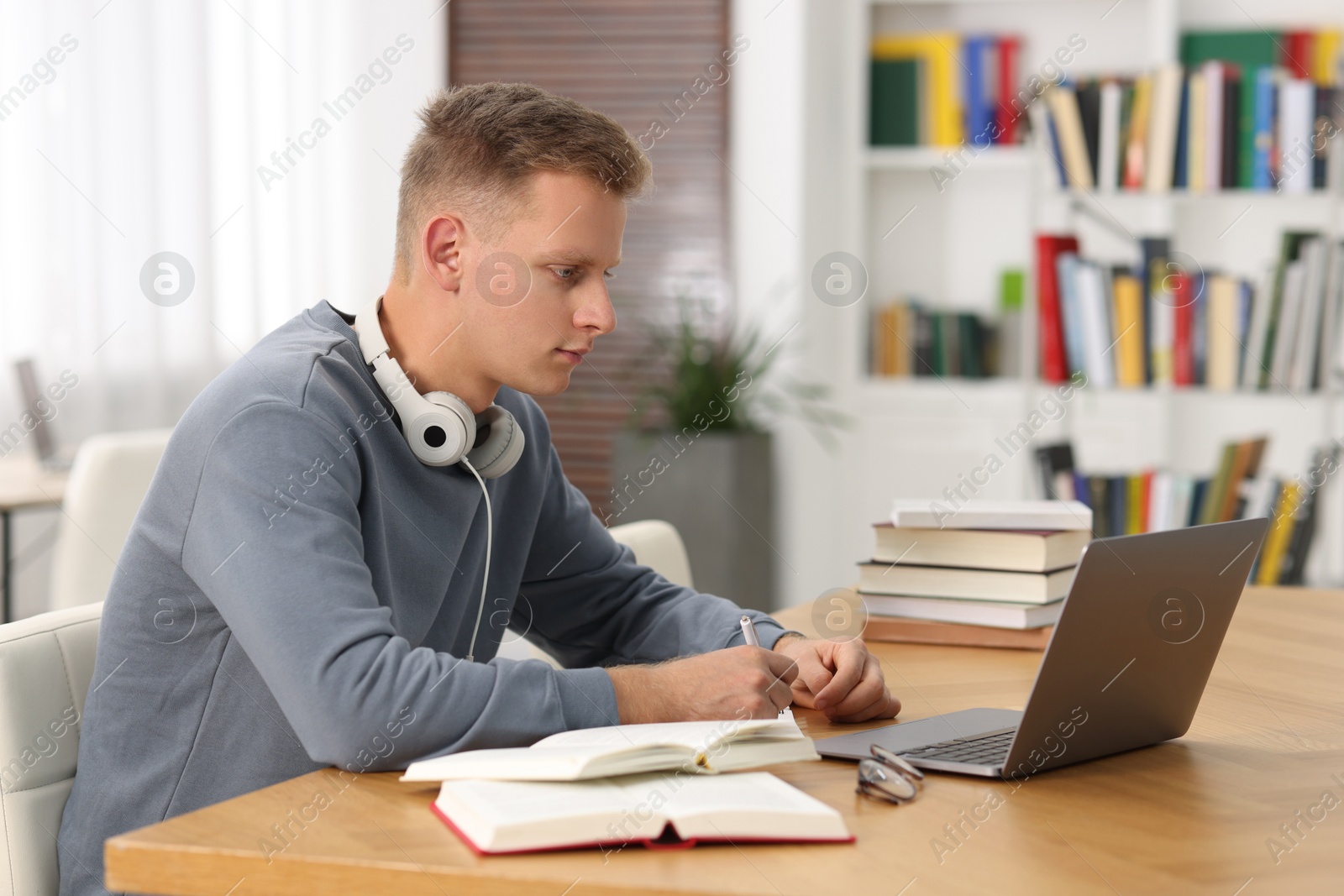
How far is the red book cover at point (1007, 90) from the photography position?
418 centimetres

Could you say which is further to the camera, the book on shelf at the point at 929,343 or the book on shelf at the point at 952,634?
the book on shelf at the point at 929,343

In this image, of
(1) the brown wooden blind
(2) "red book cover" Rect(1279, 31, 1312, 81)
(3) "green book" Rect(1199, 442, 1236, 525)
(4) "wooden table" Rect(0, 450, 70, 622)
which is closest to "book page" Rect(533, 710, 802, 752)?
(4) "wooden table" Rect(0, 450, 70, 622)

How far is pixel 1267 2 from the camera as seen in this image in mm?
4059

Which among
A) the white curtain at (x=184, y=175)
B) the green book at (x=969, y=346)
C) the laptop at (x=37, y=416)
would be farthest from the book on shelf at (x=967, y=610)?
the green book at (x=969, y=346)

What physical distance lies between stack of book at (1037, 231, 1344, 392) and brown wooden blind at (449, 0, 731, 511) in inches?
48.2

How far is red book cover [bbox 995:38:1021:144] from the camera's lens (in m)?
4.18

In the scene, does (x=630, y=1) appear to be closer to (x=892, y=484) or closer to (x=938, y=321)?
(x=938, y=321)

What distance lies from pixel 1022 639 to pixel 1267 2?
3.23m

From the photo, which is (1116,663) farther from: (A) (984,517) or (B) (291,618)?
(B) (291,618)

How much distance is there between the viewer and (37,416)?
3.09 meters

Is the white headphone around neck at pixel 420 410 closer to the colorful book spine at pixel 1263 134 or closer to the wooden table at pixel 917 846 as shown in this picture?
the wooden table at pixel 917 846

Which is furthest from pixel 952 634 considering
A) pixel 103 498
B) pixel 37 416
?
pixel 37 416

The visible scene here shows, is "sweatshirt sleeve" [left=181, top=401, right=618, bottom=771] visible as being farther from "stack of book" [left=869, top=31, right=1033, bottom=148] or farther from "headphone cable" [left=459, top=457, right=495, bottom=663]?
"stack of book" [left=869, top=31, right=1033, bottom=148]

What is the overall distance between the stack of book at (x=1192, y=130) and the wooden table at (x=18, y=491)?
2568 mm
